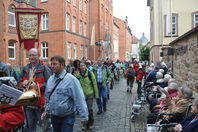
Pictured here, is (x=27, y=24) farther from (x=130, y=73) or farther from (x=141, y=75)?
(x=130, y=73)

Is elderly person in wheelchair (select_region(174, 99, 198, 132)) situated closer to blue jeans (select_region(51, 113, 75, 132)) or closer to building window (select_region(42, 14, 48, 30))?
blue jeans (select_region(51, 113, 75, 132))

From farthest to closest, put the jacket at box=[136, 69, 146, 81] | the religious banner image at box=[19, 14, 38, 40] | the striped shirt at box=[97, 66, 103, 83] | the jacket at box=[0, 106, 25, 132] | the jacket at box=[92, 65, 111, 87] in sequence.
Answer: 1. the jacket at box=[136, 69, 146, 81]
2. the jacket at box=[92, 65, 111, 87]
3. the striped shirt at box=[97, 66, 103, 83]
4. the religious banner image at box=[19, 14, 38, 40]
5. the jacket at box=[0, 106, 25, 132]

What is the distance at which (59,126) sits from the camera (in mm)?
3371

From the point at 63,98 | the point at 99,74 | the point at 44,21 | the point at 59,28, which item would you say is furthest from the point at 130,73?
the point at 44,21

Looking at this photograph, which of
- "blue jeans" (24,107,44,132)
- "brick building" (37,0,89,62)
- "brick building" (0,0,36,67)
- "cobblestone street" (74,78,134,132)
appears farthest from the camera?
"brick building" (37,0,89,62)

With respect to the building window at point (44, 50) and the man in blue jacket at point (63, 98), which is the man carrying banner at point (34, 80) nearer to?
the man in blue jacket at point (63, 98)

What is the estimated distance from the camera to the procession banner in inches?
247

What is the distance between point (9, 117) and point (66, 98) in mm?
937

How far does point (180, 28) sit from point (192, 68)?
16036mm

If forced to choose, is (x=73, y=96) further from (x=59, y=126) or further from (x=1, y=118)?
(x=1, y=118)

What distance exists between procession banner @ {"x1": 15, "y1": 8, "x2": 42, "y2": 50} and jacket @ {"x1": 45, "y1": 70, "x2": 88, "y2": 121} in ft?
11.8

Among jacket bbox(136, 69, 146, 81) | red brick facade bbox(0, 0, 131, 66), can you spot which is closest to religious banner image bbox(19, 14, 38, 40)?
jacket bbox(136, 69, 146, 81)

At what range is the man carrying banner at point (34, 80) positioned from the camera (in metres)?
3.78

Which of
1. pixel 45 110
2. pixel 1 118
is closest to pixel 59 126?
pixel 45 110
